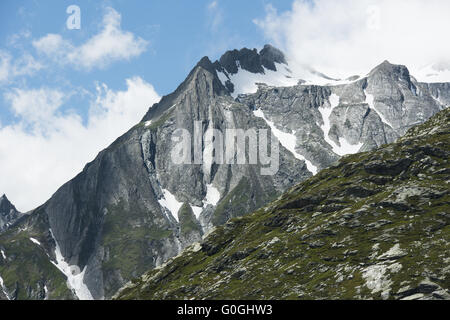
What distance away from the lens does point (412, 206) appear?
500 feet

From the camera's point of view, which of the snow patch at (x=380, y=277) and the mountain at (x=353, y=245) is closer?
the snow patch at (x=380, y=277)

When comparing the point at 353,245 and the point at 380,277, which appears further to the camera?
the point at 353,245

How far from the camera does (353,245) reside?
144 metres

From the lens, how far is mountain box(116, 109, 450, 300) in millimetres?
114312

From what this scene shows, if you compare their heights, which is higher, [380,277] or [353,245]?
[353,245]

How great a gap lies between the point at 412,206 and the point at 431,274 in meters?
49.7

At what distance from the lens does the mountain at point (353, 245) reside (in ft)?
375

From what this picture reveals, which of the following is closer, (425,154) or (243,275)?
(243,275)

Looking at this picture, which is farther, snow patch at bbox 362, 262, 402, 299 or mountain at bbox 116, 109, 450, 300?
mountain at bbox 116, 109, 450, 300
